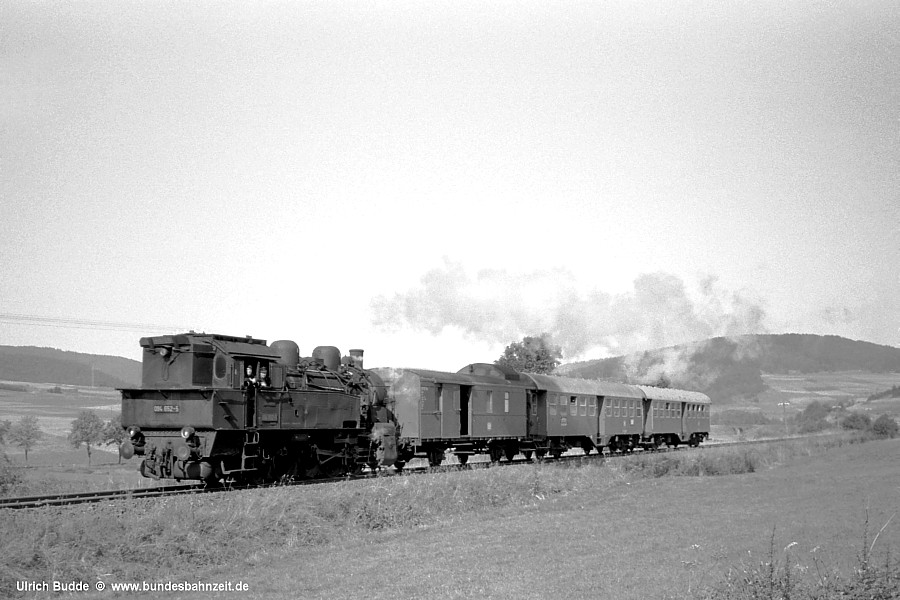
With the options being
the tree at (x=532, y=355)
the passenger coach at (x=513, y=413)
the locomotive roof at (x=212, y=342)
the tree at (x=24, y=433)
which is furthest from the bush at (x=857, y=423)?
the tree at (x=24, y=433)

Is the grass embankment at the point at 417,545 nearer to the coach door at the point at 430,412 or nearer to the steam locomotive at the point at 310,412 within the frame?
the steam locomotive at the point at 310,412

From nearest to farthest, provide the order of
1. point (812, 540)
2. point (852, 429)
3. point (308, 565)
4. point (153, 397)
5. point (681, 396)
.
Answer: point (308, 565) → point (812, 540) → point (153, 397) → point (681, 396) → point (852, 429)

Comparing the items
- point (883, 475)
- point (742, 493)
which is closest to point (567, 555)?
point (742, 493)

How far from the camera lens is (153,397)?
19.6m

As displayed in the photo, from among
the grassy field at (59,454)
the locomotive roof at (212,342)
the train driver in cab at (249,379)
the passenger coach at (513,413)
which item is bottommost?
the grassy field at (59,454)

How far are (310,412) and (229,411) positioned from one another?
3.19 metres

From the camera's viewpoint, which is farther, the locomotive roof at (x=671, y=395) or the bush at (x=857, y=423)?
the bush at (x=857, y=423)

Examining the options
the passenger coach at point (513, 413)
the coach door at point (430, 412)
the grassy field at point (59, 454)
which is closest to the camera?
the grassy field at point (59, 454)

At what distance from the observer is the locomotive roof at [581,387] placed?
35500 mm

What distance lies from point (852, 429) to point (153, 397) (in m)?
71.7

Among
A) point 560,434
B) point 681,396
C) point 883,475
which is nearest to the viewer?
point 883,475

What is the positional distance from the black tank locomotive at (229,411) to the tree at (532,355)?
45576mm

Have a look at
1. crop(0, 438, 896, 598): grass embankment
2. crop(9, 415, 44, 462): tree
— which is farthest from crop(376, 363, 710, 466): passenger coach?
crop(9, 415, 44, 462): tree

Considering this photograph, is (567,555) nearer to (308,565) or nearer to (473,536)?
(473,536)
